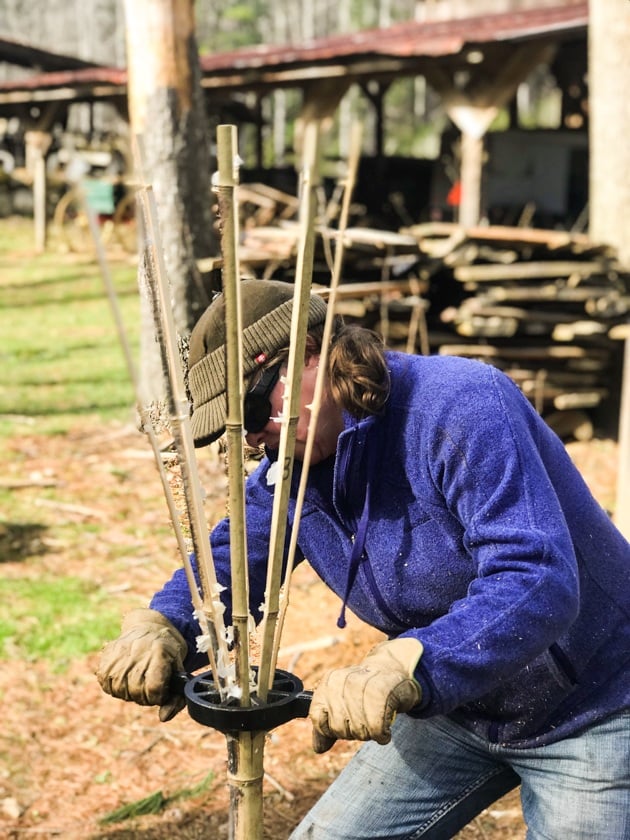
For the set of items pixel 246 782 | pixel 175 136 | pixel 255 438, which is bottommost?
pixel 246 782

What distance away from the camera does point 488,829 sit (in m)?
3.54

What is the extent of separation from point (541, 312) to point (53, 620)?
4.60 metres

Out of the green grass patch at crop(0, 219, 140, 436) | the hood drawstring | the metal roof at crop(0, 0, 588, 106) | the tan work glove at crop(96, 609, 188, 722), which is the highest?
the metal roof at crop(0, 0, 588, 106)

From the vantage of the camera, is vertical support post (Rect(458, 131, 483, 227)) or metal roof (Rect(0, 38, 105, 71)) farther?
metal roof (Rect(0, 38, 105, 71))

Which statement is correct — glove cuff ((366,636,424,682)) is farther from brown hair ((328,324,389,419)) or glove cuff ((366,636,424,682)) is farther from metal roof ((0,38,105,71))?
metal roof ((0,38,105,71))

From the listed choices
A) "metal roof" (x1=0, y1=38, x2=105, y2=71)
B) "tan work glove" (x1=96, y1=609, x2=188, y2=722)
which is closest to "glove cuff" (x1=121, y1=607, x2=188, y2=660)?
"tan work glove" (x1=96, y1=609, x2=188, y2=722)

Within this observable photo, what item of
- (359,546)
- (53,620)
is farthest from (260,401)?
(53,620)

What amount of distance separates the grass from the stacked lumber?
2875 millimetres

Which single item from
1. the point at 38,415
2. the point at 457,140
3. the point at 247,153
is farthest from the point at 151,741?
the point at 247,153

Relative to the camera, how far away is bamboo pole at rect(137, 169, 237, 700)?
1.68m

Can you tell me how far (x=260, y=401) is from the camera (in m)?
1.93

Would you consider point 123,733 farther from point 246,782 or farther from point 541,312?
point 541,312

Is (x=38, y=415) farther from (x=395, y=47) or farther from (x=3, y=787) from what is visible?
(x=395, y=47)

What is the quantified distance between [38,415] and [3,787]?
17.0ft
